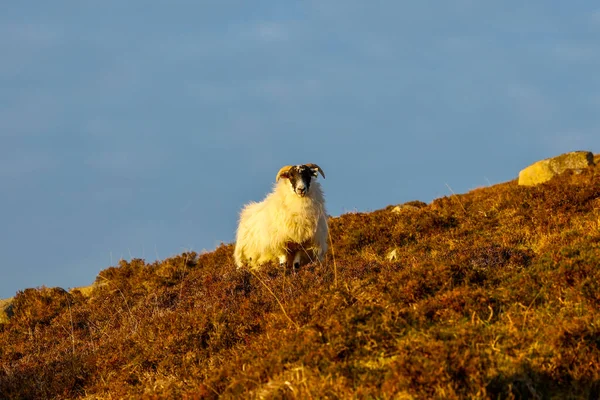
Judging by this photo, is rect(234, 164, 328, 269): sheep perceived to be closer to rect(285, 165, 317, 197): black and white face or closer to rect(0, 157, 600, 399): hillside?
rect(285, 165, 317, 197): black and white face

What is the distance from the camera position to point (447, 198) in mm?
22703

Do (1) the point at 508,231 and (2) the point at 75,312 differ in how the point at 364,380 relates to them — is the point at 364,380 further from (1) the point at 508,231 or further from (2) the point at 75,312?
(2) the point at 75,312

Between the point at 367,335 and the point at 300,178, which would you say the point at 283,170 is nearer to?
the point at 300,178

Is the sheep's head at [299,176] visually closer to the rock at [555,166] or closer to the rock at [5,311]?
the rock at [5,311]

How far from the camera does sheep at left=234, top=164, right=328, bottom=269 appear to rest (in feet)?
47.1

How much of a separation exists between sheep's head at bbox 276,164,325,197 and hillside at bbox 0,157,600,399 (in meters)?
2.07

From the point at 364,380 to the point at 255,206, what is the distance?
982 cm

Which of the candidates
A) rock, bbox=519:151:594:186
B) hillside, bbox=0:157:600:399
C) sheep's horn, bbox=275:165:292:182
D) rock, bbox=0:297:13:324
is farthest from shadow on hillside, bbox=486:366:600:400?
rock, bbox=519:151:594:186

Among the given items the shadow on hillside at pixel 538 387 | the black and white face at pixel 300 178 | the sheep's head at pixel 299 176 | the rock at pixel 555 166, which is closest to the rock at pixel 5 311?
the sheep's head at pixel 299 176

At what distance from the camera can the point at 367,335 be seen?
7.42m

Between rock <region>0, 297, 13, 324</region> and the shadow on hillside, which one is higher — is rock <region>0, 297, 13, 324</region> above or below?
above

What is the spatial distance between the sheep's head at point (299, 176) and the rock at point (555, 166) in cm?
1570

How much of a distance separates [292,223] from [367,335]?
7027 millimetres

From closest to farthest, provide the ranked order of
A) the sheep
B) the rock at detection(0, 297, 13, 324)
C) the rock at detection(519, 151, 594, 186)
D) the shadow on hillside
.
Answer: the shadow on hillside
the sheep
the rock at detection(0, 297, 13, 324)
the rock at detection(519, 151, 594, 186)
